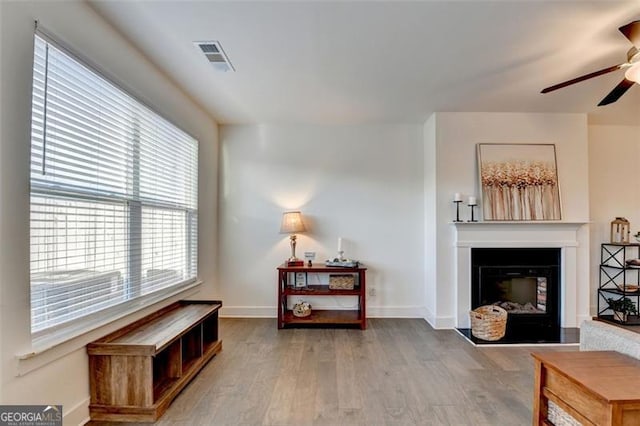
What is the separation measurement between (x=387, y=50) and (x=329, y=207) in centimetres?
237

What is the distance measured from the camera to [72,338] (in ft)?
6.59

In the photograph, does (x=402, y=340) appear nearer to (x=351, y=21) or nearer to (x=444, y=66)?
(x=444, y=66)

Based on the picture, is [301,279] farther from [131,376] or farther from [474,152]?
[474,152]

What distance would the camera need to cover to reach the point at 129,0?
212 cm

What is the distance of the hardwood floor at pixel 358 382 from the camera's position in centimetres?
226

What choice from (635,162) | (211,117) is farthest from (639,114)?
(211,117)

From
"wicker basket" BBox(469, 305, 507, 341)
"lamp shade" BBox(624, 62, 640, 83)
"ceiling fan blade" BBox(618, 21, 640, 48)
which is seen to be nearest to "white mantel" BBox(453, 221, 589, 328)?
"wicker basket" BBox(469, 305, 507, 341)

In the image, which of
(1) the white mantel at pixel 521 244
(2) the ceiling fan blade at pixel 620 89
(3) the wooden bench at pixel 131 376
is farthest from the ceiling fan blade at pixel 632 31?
(3) the wooden bench at pixel 131 376

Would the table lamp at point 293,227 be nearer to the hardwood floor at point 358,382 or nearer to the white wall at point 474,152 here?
the hardwood floor at point 358,382

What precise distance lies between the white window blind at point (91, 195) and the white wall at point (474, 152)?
10.0ft

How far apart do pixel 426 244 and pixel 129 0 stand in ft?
12.9

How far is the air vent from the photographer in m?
2.60

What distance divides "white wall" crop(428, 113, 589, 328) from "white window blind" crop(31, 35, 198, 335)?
10.0 feet

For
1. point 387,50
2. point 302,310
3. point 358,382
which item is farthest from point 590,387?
point 302,310
